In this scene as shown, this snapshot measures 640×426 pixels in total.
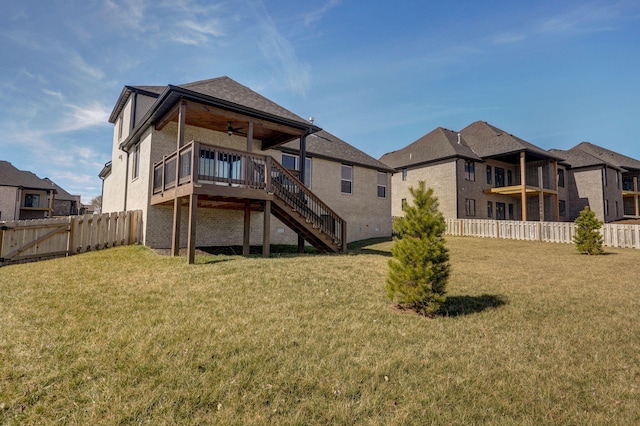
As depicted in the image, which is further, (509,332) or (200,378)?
(509,332)

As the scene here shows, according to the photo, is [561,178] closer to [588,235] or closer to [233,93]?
[588,235]

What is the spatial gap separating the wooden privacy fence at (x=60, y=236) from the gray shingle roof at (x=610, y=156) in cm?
4386

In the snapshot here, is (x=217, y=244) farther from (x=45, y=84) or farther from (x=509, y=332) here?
(x=45, y=84)

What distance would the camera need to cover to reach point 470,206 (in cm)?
2514

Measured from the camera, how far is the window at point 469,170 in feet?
82.1

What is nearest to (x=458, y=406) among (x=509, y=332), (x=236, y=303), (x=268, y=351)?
(x=268, y=351)

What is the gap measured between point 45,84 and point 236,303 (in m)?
16.8

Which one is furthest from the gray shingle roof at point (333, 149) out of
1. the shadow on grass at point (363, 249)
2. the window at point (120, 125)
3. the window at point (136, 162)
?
the window at point (120, 125)

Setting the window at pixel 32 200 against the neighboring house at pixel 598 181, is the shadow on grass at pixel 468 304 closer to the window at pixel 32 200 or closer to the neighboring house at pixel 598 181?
the neighboring house at pixel 598 181

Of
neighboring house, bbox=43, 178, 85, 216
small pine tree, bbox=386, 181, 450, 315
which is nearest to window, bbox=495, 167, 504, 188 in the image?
small pine tree, bbox=386, 181, 450, 315

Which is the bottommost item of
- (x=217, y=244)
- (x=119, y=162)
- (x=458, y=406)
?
(x=458, y=406)

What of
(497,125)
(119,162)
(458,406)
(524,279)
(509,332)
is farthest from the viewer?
(497,125)

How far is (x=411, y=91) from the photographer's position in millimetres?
16094

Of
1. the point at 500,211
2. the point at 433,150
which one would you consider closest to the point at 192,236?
the point at 433,150
